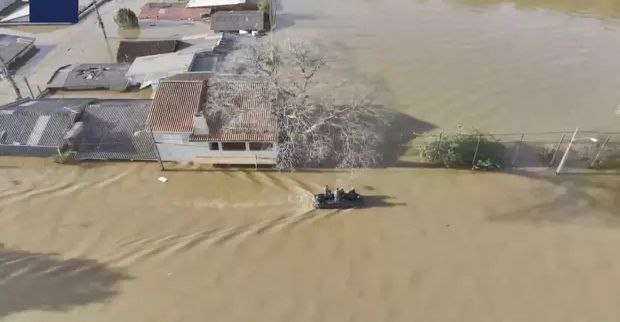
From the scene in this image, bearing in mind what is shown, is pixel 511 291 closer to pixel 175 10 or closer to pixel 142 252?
pixel 142 252

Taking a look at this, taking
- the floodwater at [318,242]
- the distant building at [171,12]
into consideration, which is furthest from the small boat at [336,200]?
the distant building at [171,12]

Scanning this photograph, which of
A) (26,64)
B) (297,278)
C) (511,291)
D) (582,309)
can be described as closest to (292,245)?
(297,278)

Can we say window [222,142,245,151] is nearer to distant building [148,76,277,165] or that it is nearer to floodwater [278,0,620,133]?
distant building [148,76,277,165]

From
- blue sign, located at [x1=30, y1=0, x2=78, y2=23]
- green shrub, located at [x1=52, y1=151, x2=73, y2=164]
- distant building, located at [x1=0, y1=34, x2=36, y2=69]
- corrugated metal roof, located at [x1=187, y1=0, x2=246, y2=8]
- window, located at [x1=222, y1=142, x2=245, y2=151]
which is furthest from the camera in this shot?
corrugated metal roof, located at [x1=187, y1=0, x2=246, y2=8]

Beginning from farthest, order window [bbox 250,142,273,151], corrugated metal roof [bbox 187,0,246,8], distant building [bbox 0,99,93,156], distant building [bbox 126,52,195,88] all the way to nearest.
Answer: corrugated metal roof [bbox 187,0,246,8] → distant building [bbox 126,52,195,88] → distant building [bbox 0,99,93,156] → window [bbox 250,142,273,151]

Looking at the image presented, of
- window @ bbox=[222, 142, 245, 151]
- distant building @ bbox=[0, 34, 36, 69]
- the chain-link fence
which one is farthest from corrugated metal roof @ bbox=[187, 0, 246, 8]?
the chain-link fence

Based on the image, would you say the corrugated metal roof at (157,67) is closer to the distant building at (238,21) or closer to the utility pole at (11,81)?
the distant building at (238,21)

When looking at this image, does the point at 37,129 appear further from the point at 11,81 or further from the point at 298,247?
the point at 298,247
